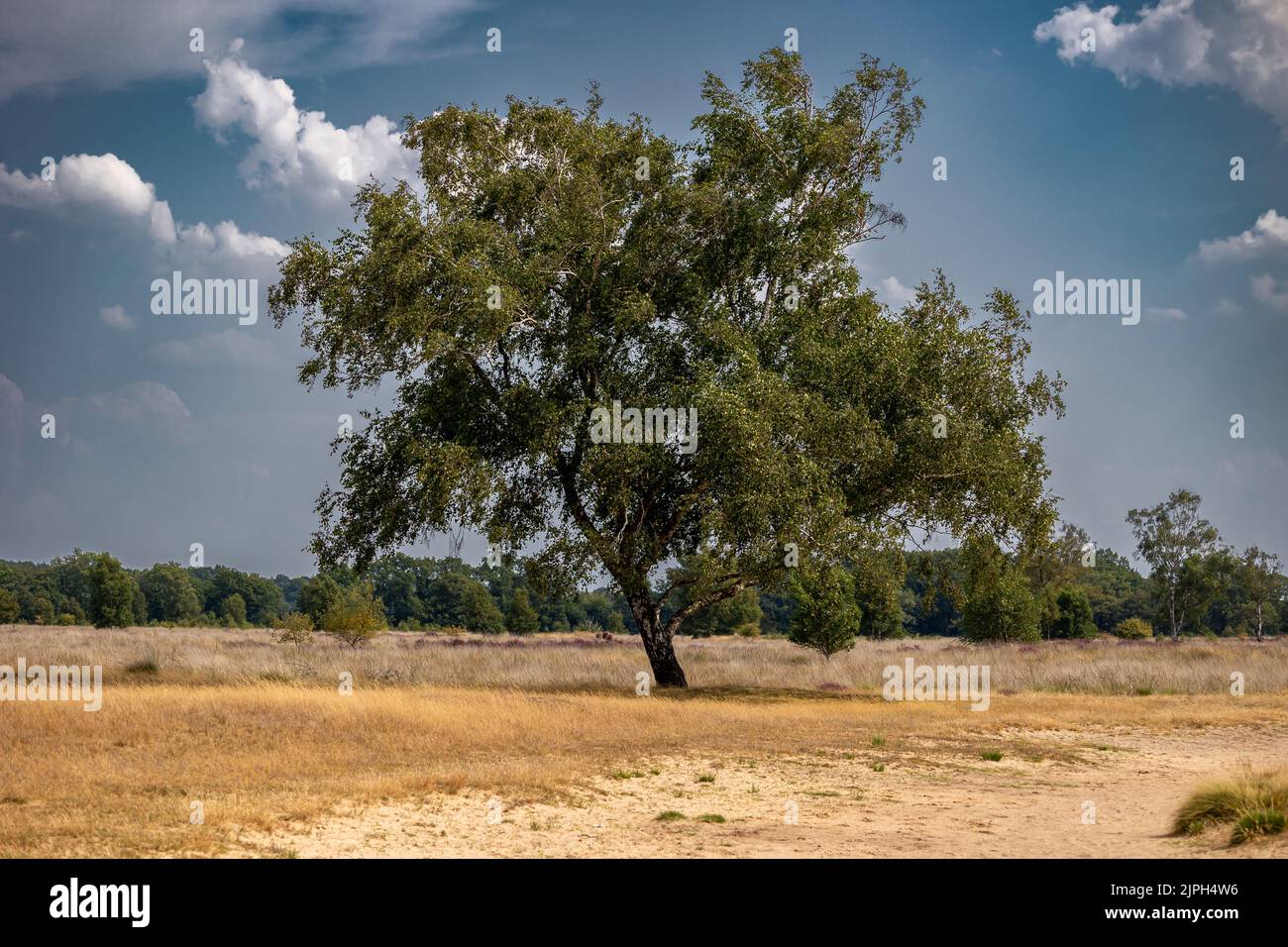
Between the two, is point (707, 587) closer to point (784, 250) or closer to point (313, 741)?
point (784, 250)

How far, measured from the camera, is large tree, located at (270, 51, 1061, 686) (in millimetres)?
25359

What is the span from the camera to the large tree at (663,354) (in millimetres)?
25359

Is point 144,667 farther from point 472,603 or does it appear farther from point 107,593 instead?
point 472,603

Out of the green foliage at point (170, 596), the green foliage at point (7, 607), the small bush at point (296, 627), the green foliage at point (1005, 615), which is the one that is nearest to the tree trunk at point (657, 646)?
the green foliage at point (1005, 615)

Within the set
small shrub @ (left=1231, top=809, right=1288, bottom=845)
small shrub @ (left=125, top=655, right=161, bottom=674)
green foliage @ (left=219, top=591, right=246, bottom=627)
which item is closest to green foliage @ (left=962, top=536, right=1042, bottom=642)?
small shrub @ (left=125, top=655, right=161, bottom=674)

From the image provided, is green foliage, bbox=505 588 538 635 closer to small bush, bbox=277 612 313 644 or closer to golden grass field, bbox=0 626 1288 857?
small bush, bbox=277 612 313 644

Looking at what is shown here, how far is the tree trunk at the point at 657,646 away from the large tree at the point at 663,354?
0.25ft

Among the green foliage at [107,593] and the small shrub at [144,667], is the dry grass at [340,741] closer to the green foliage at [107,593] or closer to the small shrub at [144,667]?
the small shrub at [144,667]

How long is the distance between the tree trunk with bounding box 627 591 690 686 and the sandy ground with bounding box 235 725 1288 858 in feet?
36.6

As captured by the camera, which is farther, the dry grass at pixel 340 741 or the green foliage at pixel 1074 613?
the green foliage at pixel 1074 613

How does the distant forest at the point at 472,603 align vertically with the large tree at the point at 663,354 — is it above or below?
below

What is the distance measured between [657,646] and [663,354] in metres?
7.80

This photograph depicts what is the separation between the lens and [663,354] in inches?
1099

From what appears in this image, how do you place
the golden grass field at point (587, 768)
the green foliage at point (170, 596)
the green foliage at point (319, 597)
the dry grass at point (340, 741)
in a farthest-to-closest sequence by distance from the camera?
the green foliage at point (170, 596) → the green foliage at point (319, 597) → the dry grass at point (340, 741) → the golden grass field at point (587, 768)
